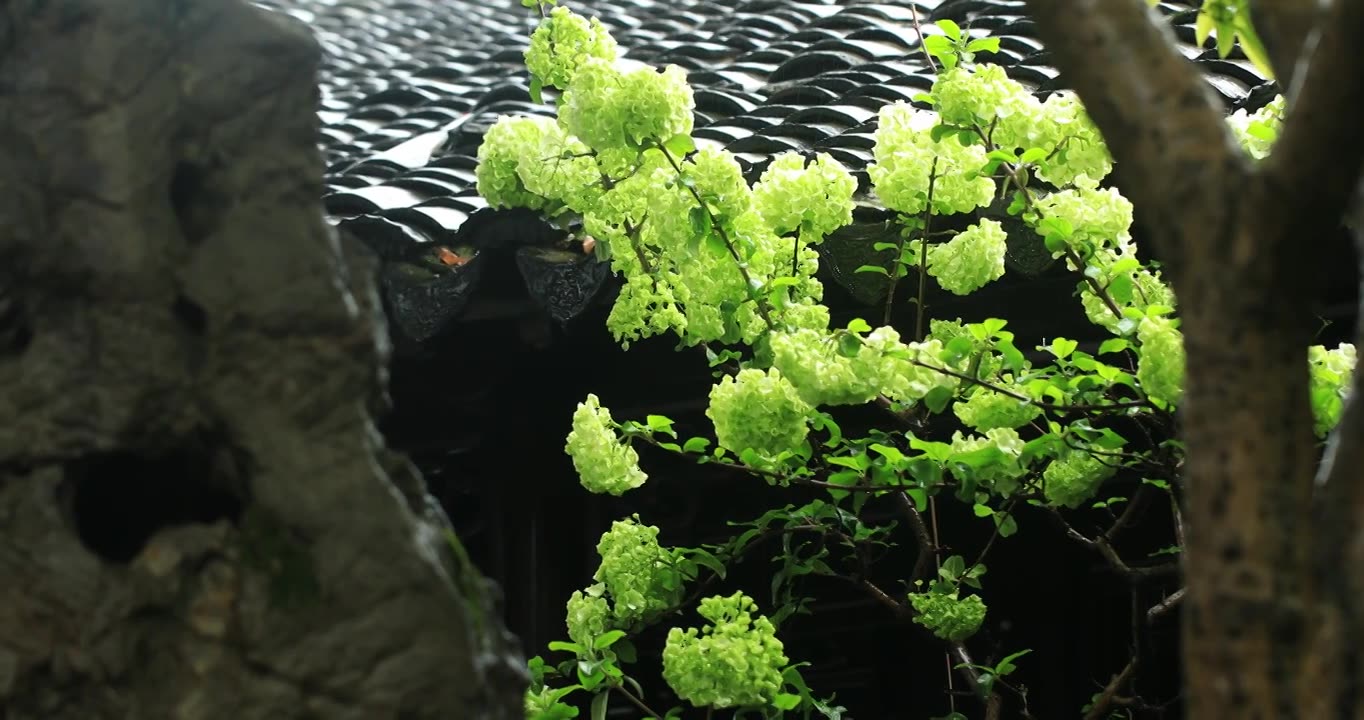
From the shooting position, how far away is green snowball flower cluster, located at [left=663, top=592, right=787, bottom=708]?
306 centimetres

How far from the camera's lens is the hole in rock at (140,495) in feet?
5.77

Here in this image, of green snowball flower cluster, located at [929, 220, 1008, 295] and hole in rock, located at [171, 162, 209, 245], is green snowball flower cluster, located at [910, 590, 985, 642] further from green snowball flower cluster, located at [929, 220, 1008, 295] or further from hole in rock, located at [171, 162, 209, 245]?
hole in rock, located at [171, 162, 209, 245]

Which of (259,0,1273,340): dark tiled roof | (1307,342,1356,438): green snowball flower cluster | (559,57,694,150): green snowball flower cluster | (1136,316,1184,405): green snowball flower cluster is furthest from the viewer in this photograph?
(259,0,1273,340): dark tiled roof

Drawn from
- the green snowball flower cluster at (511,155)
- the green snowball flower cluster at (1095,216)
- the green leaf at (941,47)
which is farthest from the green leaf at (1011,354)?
the green snowball flower cluster at (511,155)

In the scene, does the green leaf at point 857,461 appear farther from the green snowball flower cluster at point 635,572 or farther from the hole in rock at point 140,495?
the hole in rock at point 140,495

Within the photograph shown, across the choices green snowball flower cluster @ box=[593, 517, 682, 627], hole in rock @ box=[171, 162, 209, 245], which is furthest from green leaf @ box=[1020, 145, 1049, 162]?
hole in rock @ box=[171, 162, 209, 245]

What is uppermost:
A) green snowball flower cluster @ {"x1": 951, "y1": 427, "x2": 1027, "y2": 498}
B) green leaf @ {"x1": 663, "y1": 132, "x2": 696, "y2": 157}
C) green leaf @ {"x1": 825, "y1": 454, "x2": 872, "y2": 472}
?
green leaf @ {"x1": 663, "y1": 132, "x2": 696, "y2": 157}

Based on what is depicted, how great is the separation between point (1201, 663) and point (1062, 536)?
11.2ft

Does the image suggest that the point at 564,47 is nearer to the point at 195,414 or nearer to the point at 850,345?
the point at 850,345

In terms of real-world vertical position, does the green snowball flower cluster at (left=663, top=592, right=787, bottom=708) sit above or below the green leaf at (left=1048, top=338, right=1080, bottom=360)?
below

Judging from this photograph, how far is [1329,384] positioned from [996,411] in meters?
0.64

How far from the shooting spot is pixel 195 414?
1745mm

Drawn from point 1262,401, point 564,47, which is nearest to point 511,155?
point 564,47

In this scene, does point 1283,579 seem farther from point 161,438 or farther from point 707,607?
point 707,607
